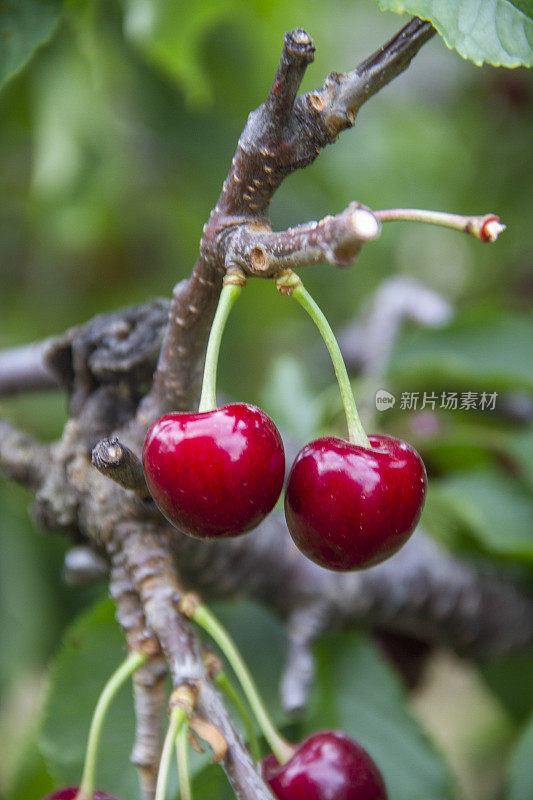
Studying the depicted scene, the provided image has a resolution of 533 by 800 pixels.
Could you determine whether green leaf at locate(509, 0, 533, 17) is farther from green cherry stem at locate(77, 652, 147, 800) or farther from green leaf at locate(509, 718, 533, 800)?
green leaf at locate(509, 718, 533, 800)

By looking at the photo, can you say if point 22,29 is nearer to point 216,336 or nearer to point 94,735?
point 216,336

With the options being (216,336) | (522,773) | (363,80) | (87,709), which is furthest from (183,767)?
(522,773)

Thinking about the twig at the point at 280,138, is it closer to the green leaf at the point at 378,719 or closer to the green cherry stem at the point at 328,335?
the green cherry stem at the point at 328,335

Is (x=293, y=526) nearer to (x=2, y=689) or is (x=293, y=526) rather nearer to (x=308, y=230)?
(x=308, y=230)

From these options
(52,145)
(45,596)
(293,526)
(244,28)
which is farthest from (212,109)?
(293,526)

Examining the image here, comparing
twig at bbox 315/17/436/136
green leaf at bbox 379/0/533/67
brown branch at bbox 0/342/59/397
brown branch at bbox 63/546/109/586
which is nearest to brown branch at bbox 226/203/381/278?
twig at bbox 315/17/436/136

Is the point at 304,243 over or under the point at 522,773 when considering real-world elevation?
over
